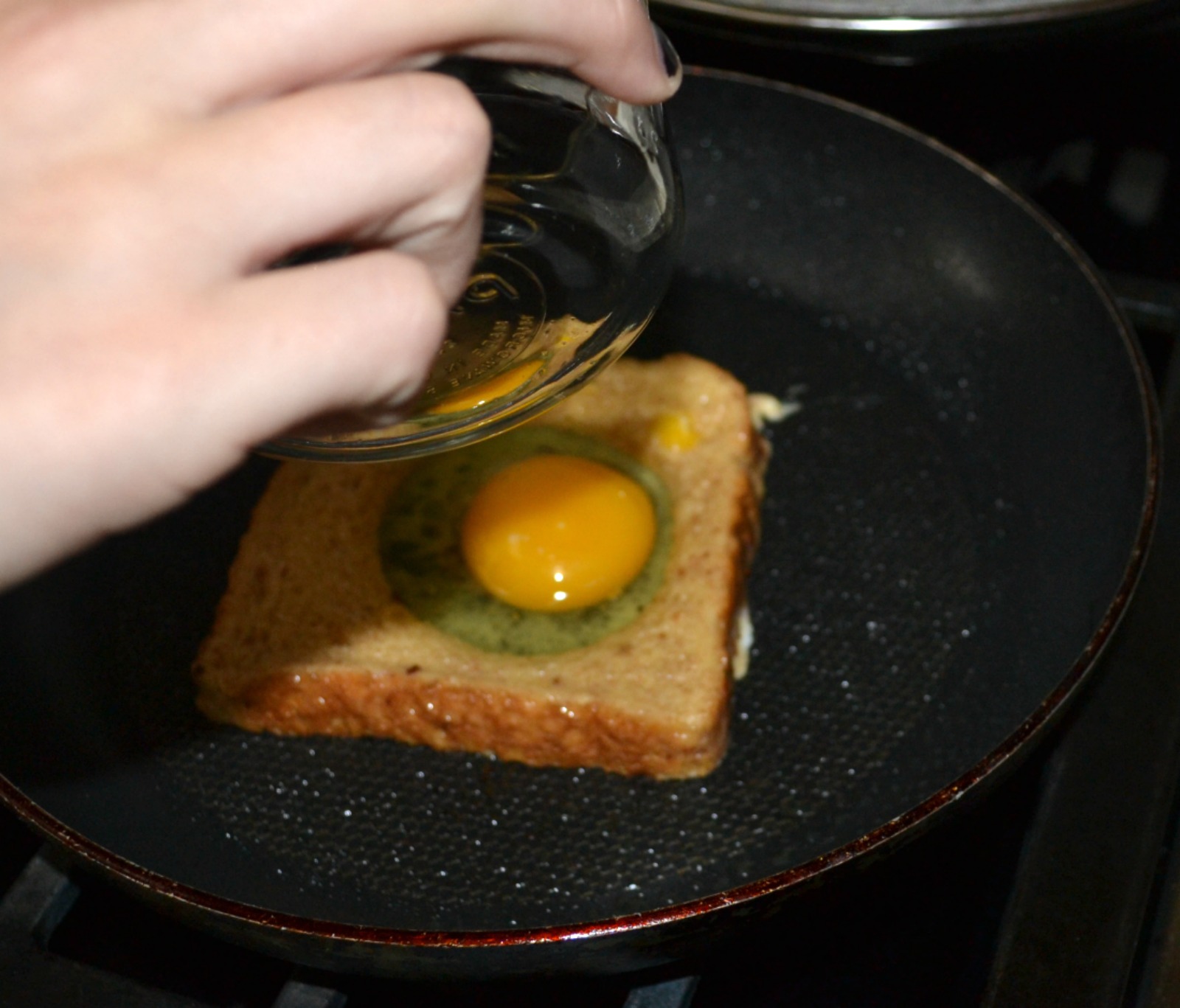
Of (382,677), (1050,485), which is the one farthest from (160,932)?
(1050,485)

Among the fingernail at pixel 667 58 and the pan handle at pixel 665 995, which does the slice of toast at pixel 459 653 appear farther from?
the fingernail at pixel 667 58

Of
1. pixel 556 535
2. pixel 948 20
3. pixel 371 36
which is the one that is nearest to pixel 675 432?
pixel 556 535

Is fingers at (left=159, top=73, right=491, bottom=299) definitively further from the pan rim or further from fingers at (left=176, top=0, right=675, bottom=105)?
the pan rim

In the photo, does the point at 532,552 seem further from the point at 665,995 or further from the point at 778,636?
the point at 665,995

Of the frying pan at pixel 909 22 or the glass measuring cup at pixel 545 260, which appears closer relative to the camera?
the glass measuring cup at pixel 545 260

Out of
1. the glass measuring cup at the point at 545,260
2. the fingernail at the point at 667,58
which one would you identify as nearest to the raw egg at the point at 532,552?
the glass measuring cup at the point at 545,260

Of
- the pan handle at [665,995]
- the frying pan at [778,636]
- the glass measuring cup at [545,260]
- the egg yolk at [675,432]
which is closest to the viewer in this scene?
the glass measuring cup at [545,260]
